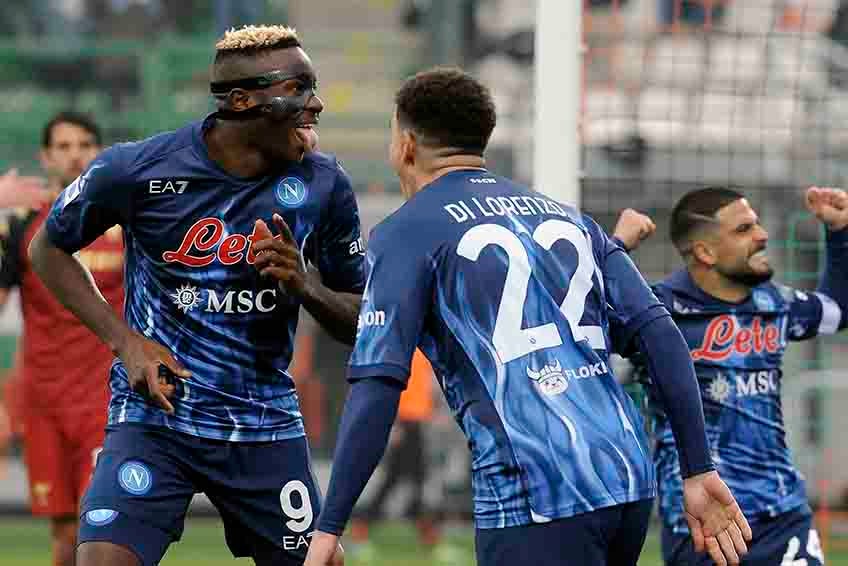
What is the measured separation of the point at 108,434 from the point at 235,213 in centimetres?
81

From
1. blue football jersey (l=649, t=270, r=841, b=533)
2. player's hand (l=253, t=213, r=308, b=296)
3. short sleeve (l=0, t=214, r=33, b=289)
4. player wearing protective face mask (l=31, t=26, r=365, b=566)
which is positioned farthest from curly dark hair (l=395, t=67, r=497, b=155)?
short sleeve (l=0, t=214, r=33, b=289)

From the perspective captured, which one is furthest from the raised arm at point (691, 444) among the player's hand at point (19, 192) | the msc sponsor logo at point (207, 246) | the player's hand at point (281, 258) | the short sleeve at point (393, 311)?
the player's hand at point (19, 192)

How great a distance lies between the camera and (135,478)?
5094mm

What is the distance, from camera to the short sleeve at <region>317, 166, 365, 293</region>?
5.36 metres

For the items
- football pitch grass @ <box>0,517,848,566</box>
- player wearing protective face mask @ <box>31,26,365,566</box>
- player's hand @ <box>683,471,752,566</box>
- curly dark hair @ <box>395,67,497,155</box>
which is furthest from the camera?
football pitch grass @ <box>0,517,848,566</box>

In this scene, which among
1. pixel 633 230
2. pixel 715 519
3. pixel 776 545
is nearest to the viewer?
pixel 715 519

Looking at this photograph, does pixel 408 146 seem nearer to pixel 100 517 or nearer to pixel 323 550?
pixel 323 550

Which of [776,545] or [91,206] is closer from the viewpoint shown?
[91,206]

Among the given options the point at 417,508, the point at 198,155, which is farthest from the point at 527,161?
the point at 198,155

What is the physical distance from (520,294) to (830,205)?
2781 millimetres

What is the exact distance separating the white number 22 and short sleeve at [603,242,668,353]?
12 cm

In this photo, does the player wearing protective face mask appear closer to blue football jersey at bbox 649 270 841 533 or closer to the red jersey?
blue football jersey at bbox 649 270 841 533

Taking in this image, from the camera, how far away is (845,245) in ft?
21.5

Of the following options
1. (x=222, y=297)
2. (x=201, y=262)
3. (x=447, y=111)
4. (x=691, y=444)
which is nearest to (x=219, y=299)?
(x=222, y=297)
